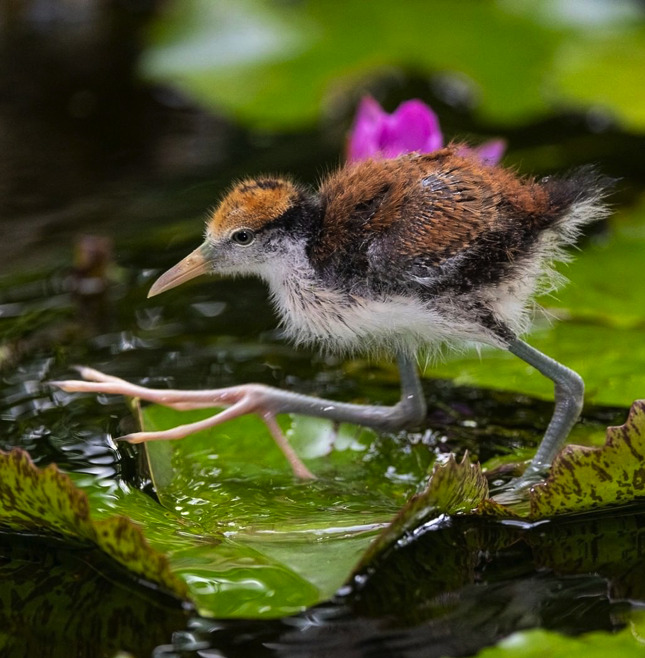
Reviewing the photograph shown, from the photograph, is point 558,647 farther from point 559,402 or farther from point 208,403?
point 208,403

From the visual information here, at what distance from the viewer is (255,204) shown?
2.08 meters

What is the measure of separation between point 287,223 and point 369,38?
9.29ft

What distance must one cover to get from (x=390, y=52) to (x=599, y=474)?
312cm

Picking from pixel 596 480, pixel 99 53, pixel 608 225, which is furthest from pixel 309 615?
pixel 99 53

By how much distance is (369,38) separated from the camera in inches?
184

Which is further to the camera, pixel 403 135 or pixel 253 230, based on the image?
pixel 403 135

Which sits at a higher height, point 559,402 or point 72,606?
point 559,402

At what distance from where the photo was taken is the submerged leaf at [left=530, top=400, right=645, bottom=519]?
1.81 m

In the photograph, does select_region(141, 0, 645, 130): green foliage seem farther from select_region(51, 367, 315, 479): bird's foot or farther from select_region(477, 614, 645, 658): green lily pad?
select_region(477, 614, 645, 658): green lily pad

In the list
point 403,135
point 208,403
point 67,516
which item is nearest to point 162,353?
point 208,403

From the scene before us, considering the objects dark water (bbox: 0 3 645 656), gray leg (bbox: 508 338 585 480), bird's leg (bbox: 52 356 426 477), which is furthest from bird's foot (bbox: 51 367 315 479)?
gray leg (bbox: 508 338 585 480)

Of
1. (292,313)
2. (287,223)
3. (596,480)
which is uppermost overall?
(287,223)

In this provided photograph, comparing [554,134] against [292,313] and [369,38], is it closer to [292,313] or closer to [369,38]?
[369,38]

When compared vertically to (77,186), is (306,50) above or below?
above
